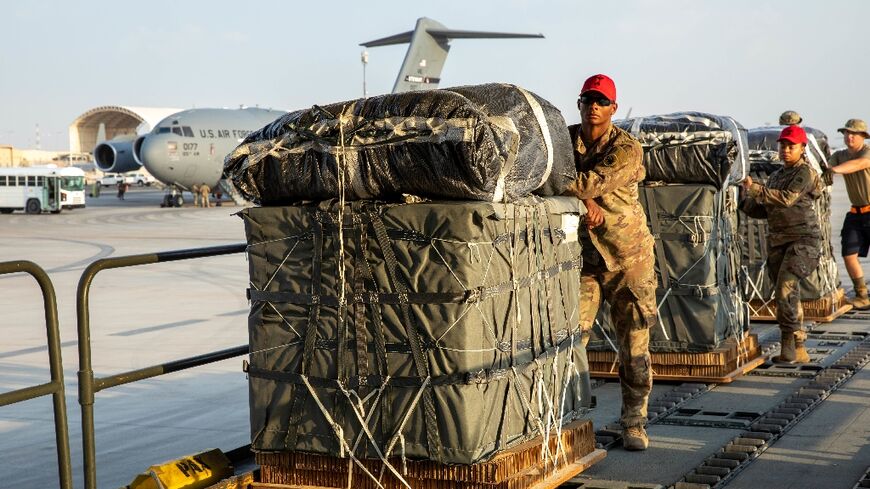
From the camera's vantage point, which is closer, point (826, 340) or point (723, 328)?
point (723, 328)

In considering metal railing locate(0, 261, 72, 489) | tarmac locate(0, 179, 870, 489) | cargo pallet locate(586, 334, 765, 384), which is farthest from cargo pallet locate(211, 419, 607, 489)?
cargo pallet locate(586, 334, 765, 384)

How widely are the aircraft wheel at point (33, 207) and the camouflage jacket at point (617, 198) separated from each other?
41.8 metres

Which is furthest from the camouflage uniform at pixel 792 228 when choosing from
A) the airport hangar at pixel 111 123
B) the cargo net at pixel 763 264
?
the airport hangar at pixel 111 123

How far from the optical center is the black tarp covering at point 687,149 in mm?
7965

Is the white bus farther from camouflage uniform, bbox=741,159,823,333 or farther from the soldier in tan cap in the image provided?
camouflage uniform, bbox=741,159,823,333

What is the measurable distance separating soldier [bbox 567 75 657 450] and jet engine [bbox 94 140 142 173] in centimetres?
4857

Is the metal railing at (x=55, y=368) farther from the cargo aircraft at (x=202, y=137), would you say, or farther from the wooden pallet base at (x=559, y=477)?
the cargo aircraft at (x=202, y=137)

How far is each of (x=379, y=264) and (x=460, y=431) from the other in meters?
0.76

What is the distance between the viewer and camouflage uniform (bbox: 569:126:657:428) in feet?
20.0

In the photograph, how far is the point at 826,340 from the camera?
10.3m

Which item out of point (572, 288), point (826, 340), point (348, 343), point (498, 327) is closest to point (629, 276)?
point (572, 288)

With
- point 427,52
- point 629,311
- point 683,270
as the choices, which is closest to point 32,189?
point 427,52

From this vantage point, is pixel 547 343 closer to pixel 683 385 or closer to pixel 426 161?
pixel 426 161

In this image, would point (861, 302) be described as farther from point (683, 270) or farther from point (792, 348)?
point (683, 270)
